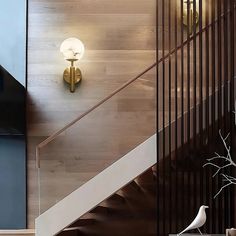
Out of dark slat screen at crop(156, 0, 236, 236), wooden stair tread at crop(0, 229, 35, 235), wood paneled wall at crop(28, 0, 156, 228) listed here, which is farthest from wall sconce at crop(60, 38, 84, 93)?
wooden stair tread at crop(0, 229, 35, 235)

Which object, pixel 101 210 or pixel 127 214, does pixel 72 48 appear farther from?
pixel 127 214

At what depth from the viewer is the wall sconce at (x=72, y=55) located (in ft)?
25.1

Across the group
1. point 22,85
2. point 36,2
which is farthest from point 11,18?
point 22,85

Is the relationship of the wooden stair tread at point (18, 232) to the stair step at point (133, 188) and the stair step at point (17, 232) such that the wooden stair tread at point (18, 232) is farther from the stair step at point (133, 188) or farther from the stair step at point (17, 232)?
the stair step at point (133, 188)

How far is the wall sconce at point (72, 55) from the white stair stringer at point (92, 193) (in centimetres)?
182

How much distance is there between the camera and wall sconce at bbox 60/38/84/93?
7.64m

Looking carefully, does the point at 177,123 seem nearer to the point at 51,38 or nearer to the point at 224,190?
the point at 224,190

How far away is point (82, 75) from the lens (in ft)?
25.8

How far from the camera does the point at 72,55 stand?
7.65 m

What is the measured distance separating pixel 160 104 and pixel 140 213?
188cm

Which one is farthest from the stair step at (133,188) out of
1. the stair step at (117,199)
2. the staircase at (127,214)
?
the stair step at (117,199)

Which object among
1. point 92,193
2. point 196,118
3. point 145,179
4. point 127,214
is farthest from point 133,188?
point 196,118

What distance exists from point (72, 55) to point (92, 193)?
2.17 metres

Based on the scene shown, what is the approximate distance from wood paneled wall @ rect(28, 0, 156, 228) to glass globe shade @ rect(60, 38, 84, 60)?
0.22 m
